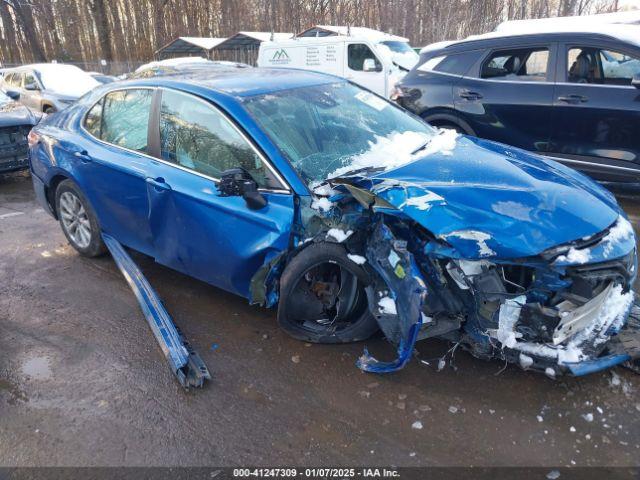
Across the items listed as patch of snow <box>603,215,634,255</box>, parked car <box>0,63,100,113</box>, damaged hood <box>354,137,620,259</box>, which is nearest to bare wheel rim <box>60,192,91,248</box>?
damaged hood <box>354,137,620,259</box>

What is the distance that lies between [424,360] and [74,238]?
3.42m

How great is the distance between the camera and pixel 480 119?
6.14 metres

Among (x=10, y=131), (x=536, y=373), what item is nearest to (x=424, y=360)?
(x=536, y=373)

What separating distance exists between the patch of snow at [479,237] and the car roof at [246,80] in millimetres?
1758

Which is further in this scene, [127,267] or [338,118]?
[127,267]

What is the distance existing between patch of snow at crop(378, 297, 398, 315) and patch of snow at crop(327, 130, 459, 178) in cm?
83

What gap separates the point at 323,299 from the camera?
3104 millimetres

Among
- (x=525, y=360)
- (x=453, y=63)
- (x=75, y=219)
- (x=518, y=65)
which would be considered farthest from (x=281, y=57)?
(x=525, y=360)

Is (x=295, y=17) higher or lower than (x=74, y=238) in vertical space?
higher

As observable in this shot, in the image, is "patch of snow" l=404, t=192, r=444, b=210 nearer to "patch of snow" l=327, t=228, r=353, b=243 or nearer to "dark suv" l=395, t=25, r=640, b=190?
"patch of snow" l=327, t=228, r=353, b=243

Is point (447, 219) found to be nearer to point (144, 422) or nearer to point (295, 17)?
point (144, 422)

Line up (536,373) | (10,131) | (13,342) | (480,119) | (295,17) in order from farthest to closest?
(295,17) → (10,131) → (480,119) → (13,342) → (536,373)

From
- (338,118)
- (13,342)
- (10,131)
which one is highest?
(338,118)

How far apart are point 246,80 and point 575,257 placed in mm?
2535
